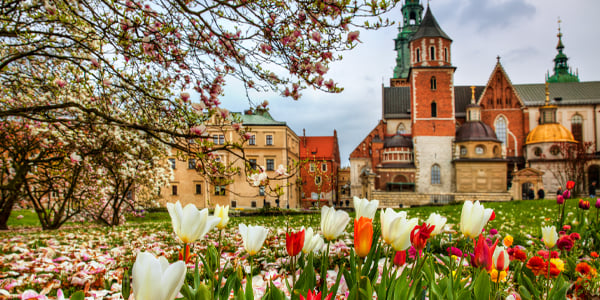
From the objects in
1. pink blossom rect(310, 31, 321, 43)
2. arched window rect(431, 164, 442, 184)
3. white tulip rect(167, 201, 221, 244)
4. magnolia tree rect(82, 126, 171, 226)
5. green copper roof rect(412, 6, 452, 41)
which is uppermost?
green copper roof rect(412, 6, 452, 41)

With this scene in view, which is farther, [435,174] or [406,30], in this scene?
[406,30]

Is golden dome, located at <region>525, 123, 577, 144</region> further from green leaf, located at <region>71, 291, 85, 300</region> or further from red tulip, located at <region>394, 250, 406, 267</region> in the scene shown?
green leaf, located at <region>71, 291, 85, 300</region>

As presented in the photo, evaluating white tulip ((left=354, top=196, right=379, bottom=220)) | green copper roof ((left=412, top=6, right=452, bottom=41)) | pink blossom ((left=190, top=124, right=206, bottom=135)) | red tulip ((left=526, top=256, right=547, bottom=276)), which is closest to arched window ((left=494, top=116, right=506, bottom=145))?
green copper roof ((left=412, top=6, right=452, bottom=41))

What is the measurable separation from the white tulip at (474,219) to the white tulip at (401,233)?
326mm

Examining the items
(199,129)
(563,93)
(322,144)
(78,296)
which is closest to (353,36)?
(199,129)

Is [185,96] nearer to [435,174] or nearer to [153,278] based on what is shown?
[153,278]

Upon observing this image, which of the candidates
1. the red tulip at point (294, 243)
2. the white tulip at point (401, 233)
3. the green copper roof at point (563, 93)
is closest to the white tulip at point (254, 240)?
the red tulip at point (294, 243)

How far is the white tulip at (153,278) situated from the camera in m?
0.86

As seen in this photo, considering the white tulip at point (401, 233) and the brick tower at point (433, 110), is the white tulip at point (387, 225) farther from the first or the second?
the brick tower at point (433, 110)

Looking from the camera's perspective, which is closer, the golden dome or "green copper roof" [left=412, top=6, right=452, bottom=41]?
the golden dome

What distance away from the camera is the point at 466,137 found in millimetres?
43000

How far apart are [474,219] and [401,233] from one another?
39 centimetres

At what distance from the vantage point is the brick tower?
43469 mm

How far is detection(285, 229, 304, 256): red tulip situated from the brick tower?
44156 millimetres
